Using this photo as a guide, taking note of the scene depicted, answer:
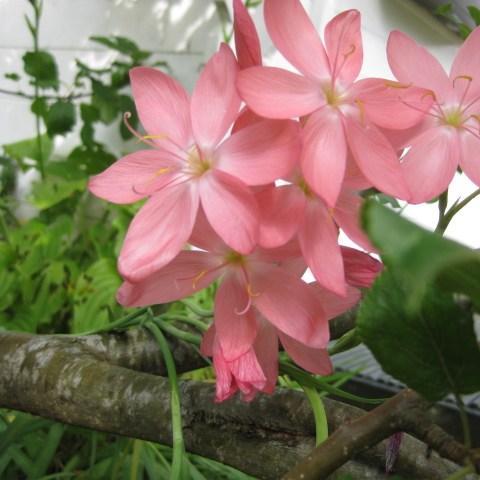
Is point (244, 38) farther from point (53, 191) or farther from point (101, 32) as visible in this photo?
point (101, 32)

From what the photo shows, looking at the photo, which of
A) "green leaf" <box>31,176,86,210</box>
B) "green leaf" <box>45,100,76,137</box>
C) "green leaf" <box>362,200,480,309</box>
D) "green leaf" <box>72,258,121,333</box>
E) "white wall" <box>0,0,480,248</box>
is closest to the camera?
"green leaf" <box>362,200,480,309</box>

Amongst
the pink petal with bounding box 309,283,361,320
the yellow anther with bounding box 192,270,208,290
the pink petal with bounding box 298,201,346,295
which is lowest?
the yellow anther with bounding box 192,270,208,290

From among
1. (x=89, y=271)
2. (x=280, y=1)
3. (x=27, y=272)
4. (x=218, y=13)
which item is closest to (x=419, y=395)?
(x=280, y=1)

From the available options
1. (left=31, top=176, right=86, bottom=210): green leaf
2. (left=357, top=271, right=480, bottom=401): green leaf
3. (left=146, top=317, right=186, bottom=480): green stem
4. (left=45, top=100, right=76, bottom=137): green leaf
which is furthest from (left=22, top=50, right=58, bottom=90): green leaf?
(left=357, top=271, right=480, bottom=401): green leaf

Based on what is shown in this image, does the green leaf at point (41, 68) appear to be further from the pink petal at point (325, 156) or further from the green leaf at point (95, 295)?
the pink petal at point (325, 156)

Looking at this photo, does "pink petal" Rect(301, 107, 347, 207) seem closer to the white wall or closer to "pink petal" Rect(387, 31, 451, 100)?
"pink petal" Rect(387, 31, 451, 100)

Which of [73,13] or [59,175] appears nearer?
[59,175]

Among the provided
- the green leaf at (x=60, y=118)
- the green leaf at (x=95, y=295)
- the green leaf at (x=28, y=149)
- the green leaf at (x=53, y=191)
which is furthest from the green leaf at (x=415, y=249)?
the green leaf at (x=28, y=149)

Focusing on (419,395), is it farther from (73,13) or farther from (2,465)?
(73,13)
